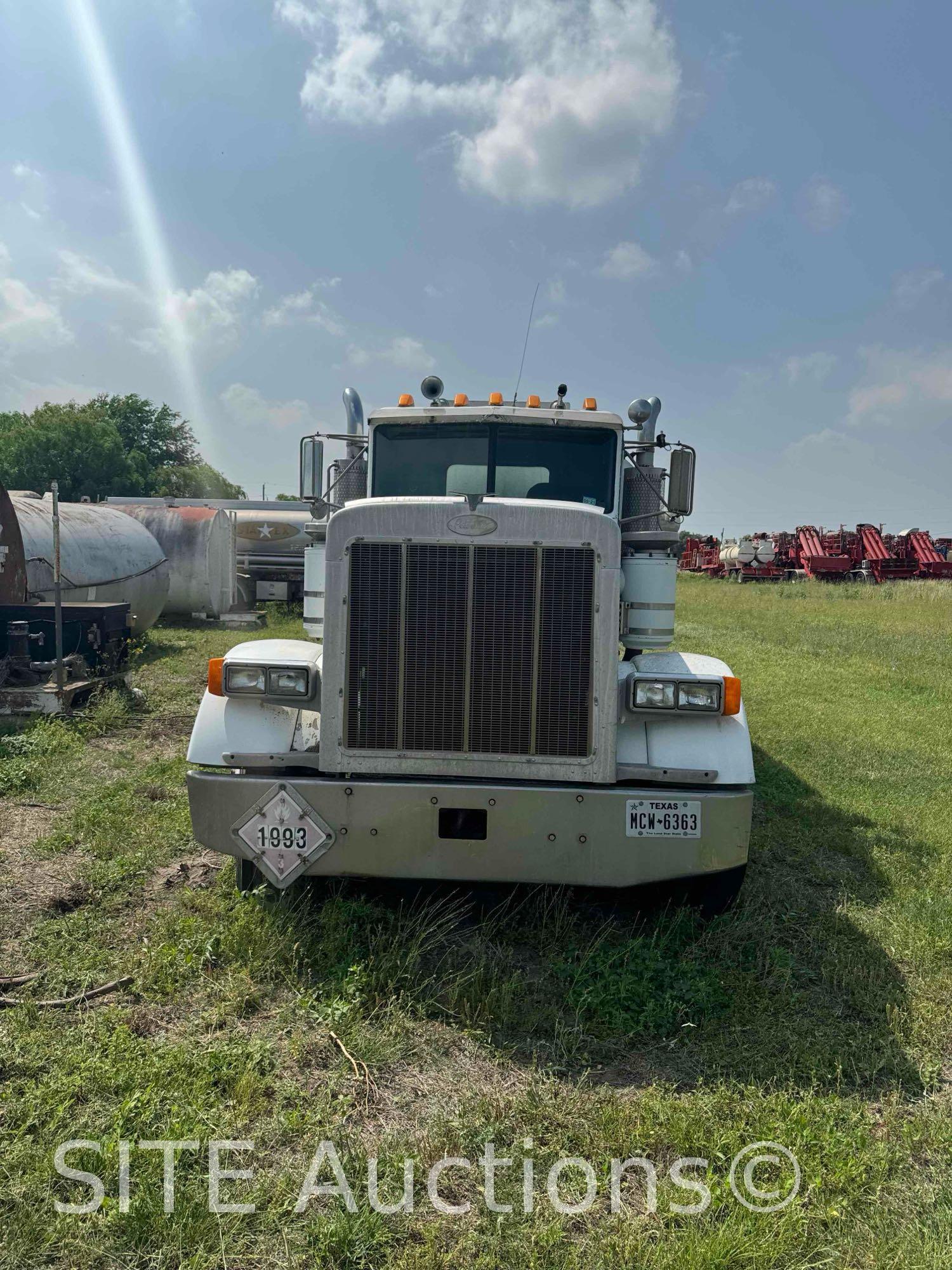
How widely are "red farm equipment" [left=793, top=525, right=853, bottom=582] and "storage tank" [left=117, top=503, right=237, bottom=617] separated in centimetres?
2889

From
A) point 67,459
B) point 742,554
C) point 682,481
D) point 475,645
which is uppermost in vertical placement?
point 67,459

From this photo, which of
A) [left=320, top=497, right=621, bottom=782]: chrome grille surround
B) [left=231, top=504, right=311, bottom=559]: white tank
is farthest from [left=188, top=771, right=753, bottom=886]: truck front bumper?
[left=231, top=504, right=311, bottom=559]: white tank

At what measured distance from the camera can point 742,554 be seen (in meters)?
40.2

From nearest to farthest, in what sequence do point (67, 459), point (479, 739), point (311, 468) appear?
point (479, 739) → point (311, 468) → point (67, 459)

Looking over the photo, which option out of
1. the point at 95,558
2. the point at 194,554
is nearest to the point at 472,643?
the point at 95,558

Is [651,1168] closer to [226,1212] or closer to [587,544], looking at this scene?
[226,1212]

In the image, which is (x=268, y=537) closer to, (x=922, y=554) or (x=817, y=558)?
(x=817, y=558)

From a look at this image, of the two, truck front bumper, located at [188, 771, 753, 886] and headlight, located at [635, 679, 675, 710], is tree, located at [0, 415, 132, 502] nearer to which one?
truck front bumper, located at [188, 771, 753, 886]

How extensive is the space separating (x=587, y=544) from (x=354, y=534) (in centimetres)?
102

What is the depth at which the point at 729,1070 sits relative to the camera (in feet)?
10.4

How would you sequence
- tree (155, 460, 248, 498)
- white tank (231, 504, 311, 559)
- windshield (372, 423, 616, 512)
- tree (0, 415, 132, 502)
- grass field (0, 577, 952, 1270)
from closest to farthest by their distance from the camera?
1. grass field (0, 577, 952, 1270)
2. windshield (372, 423, 616, 512)
3. white tank (231, 504, 311, 559)
4. tree (0, 415, 132, 502)
5. tree (155, 460, 248, 498)

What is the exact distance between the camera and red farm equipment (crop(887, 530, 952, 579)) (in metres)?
38.5

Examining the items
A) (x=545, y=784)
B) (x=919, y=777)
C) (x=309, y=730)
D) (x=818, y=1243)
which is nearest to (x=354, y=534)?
(x=309, y=730)

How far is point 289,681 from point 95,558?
365 inches
